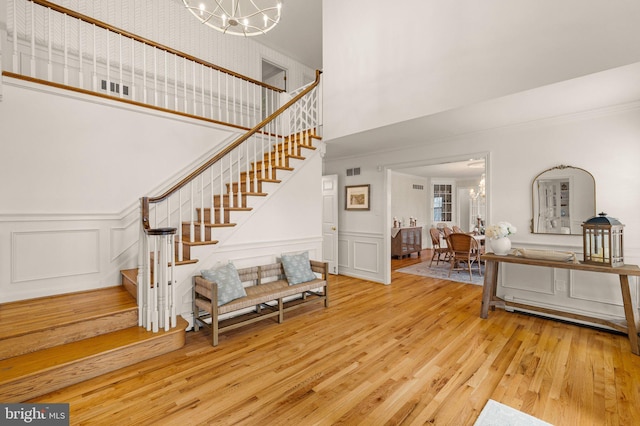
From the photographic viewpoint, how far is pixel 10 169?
3.07 m

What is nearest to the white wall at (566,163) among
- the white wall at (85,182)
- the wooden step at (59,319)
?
the white wall at (85,182)

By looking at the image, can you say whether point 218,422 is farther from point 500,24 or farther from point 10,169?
point 500,24

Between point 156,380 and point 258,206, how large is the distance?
221cm

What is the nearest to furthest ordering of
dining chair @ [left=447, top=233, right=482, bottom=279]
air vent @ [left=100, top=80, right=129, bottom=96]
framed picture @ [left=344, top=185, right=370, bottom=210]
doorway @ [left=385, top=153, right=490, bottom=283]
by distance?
1. air vent @ [left=100, top=80, right=129, bottom=96]
2. framed picture @ [left=344, top=185, right=370, bottom=210]
3. dining chair @ [left=447, top=233, right=482, bottom=279]
4. doorway @ [left=385, top=153, right=490, bottom=283]

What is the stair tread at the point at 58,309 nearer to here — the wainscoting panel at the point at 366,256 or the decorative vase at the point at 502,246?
the wainscoting panel at the point at 366,256

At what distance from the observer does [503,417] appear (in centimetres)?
193

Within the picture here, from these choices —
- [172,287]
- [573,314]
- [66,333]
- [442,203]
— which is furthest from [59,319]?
[442,203]

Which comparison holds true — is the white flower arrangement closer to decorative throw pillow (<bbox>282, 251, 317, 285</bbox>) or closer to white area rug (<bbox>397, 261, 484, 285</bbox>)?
white area rug (<bbox>397, 261, 484, 285</bbox>)

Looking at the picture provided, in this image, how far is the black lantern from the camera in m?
2.94

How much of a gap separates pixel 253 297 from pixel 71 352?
1608 mm

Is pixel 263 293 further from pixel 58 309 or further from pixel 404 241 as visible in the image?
pixel 404 241

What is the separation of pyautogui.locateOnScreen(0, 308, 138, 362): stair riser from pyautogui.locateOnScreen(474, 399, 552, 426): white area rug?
311 centimetres

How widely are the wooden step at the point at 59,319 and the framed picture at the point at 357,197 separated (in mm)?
4115

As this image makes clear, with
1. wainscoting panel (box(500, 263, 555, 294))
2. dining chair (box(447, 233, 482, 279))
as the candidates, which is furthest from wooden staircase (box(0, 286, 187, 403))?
Answer: dining chair (box(447, 233, 482, 279))
